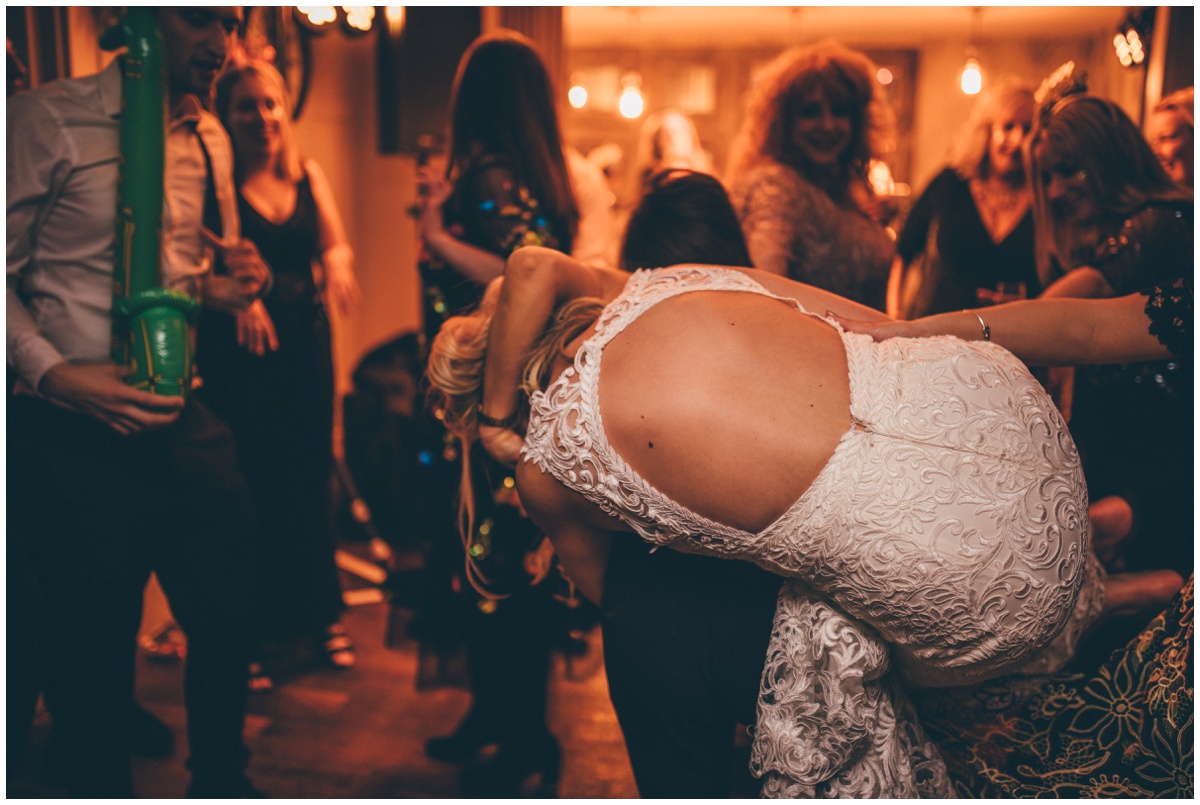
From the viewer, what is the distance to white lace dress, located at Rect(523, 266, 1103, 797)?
3.48 ft

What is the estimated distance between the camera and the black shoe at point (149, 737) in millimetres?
2160

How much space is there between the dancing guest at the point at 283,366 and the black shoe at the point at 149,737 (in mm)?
347

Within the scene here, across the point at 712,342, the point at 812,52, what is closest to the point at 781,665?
the point at 712,342

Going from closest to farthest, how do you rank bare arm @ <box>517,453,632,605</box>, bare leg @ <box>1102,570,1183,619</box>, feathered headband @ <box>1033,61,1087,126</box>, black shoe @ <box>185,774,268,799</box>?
bare arm @ <box>517,453,632,605</box>, bare leg @ <box>1102,570,1183,619</box>, black shoe @ <box>185,774,268,799</box>, feathered headband @ <box>1033,61,1087,126</box>

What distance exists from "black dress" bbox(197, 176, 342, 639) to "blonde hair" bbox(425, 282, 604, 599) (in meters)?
1.21

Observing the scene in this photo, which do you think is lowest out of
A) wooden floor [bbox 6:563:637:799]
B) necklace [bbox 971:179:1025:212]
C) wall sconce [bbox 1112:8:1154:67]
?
wooden floor [bbox 6:563:637:799]

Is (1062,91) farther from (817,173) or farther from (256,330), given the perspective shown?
(256,330)

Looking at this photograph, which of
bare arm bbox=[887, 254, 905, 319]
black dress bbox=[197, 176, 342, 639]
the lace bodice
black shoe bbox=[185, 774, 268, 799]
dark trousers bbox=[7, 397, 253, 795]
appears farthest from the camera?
bare arm bbox=[887, 254, 905, 319]

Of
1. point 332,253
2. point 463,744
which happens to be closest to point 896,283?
point 332,253

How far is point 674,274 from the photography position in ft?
4.04

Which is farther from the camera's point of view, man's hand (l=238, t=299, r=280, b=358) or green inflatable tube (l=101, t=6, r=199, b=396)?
man's hand (l=238, t=299, r=280, b=358)

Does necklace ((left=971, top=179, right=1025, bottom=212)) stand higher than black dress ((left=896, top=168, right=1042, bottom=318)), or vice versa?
necklace ((left=971, top=179, right=1025, bottom=212))

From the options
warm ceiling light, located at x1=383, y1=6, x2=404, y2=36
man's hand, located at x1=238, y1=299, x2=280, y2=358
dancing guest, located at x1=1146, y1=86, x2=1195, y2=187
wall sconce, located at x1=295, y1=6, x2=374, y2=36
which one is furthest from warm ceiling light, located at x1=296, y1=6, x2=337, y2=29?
dancing guest, located at x1=1146, y1=86, x2=1195, y2=187

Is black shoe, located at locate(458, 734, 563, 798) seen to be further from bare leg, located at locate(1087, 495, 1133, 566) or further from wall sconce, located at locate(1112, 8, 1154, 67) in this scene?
wall sconce, located at locate(1112, 8, 1154, 67)
